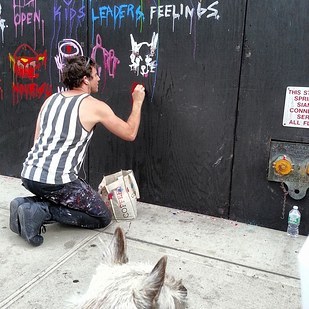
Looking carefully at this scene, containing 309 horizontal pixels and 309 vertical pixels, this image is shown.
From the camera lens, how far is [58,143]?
3.54 meters

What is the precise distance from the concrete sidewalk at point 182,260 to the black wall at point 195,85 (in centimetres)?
33

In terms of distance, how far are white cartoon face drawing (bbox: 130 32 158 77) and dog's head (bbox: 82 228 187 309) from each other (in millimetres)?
2792

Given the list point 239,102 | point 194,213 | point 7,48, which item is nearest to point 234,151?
point 239,102

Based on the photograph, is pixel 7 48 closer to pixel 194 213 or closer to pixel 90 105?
pixel 90 105

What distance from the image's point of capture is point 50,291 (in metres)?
2.80

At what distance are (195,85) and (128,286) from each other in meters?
2.85

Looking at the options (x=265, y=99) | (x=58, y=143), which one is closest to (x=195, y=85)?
(x=265, y=99)

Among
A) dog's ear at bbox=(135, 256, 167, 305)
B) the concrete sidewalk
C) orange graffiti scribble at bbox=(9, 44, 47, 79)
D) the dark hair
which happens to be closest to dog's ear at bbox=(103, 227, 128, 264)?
dog's ear at bbox=(135, 256, 167, 305)

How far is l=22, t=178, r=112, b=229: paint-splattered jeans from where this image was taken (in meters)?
3.56

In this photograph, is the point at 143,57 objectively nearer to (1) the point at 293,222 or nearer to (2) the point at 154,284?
(1) the point at 293,222

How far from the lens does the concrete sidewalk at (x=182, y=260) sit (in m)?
2.76

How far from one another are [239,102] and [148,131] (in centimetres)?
104

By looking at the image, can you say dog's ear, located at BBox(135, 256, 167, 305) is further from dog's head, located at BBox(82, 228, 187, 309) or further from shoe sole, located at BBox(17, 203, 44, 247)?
shoe sole, located at BBox(17, 203, 44, 247)

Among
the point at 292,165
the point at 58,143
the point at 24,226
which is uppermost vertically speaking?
the point at 58,143
